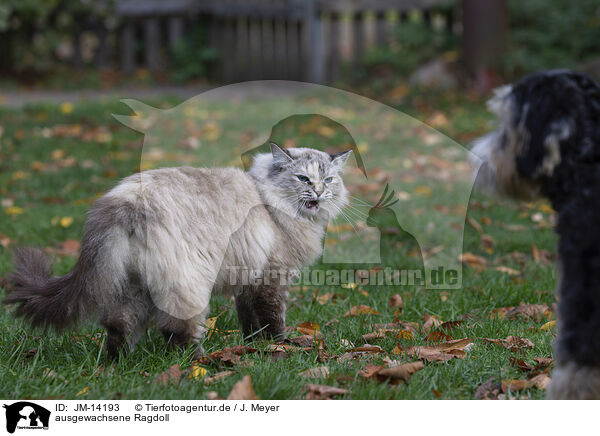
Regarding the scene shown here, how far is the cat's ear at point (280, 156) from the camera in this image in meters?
3.39

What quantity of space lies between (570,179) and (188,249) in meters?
1.72

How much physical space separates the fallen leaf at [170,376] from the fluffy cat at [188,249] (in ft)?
0.65

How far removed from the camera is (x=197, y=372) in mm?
3129

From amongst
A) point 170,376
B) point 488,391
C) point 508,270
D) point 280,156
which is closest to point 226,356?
point 170,376

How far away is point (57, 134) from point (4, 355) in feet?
19.7

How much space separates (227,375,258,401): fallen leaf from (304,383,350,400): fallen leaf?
0.25 m

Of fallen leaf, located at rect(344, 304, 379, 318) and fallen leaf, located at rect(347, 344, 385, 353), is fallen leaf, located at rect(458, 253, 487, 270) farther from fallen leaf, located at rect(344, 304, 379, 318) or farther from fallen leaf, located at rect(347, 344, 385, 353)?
fallen leaf, located at rect(347, 344, 385, 353)

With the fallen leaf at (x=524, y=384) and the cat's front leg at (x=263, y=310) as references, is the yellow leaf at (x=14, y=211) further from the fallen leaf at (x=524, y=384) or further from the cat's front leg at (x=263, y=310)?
the fallen leaf at (x=524, y=384)

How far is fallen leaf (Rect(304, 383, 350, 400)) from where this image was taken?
9.59ft

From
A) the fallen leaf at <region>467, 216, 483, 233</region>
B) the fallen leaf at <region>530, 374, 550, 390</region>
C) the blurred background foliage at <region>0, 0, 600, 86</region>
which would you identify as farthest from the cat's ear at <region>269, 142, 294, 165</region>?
the blurred background foliage at <region>0, 0, 600, 86</region>

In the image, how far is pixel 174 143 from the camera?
6.07 meters
